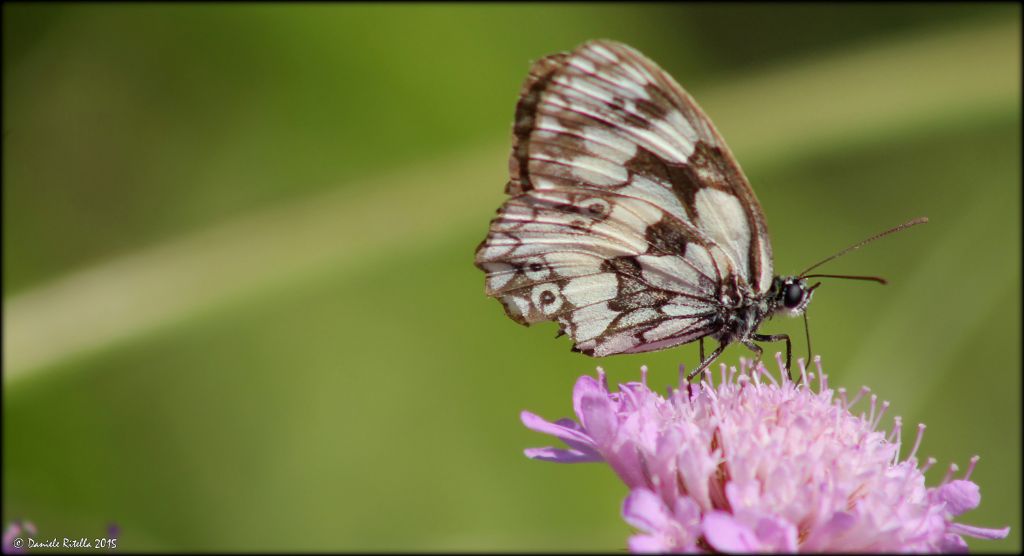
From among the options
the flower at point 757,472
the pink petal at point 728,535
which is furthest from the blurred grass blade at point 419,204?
the pink petal at point 728,535

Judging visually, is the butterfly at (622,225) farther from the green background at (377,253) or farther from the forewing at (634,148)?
the green background at (377,253)

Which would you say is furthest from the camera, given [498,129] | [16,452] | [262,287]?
[498,129]

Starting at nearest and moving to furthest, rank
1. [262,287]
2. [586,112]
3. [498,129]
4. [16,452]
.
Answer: [586,112] → [16,452] → [262,287] → [498,129]

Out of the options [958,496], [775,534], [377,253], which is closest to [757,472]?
[775,534]

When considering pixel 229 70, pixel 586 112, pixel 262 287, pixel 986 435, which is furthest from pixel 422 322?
pixel 986 435

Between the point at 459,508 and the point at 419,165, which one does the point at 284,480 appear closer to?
the point at 459,508

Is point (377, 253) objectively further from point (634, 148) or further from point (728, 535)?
point (728, 535)
